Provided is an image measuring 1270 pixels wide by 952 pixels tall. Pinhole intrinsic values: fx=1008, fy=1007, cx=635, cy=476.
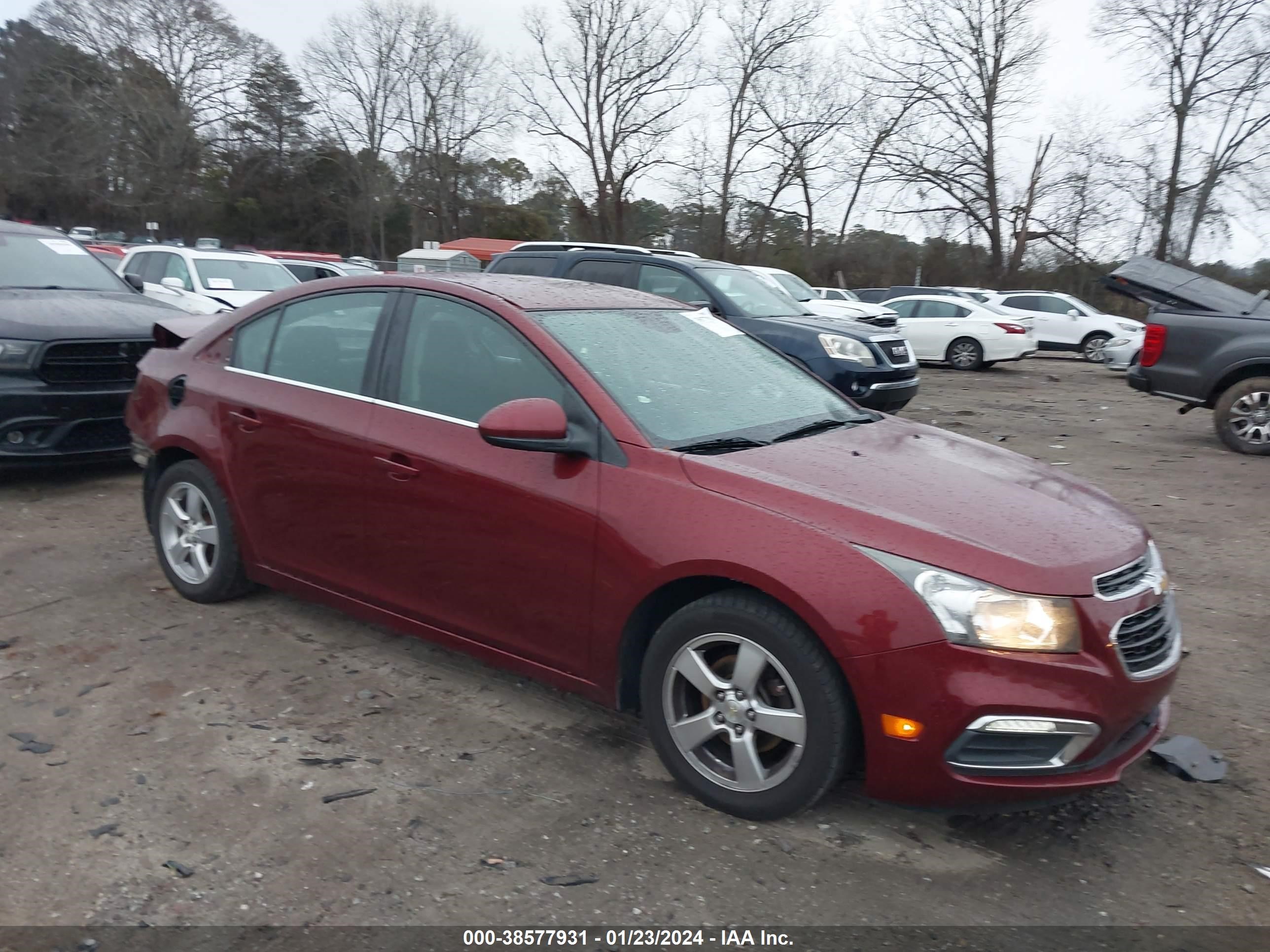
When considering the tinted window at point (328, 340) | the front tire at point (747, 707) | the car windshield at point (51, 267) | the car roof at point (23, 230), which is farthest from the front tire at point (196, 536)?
the car roof at point (23, 230)

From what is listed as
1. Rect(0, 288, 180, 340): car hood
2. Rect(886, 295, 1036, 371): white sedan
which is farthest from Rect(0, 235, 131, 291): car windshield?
Rect(886, 295, 1036, 371): white sedan

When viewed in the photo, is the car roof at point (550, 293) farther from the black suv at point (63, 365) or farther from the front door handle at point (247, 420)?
the black suv at point (63, 365)

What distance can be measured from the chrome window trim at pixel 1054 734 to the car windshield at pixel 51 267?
767 centimetres

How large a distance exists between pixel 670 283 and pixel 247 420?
6.60 m

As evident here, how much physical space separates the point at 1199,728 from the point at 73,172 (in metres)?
65.9

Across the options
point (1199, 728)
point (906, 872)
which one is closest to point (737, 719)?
point (906, 872)

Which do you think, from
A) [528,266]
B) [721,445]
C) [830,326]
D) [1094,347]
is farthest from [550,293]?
[1094,347]

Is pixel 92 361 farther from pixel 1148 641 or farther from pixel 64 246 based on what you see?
pixel 1148 641

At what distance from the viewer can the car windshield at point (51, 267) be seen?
777 centimetres

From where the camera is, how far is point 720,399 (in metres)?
3.90

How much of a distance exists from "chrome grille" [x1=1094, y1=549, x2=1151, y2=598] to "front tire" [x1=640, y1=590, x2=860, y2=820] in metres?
0.80

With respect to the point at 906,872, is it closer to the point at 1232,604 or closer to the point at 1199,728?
the point at 1199,728

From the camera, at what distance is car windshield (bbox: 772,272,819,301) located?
1536 centimetres

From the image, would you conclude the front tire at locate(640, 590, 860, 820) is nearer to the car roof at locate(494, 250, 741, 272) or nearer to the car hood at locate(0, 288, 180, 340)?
the car hood at locate(0, 288, 180, 340)
